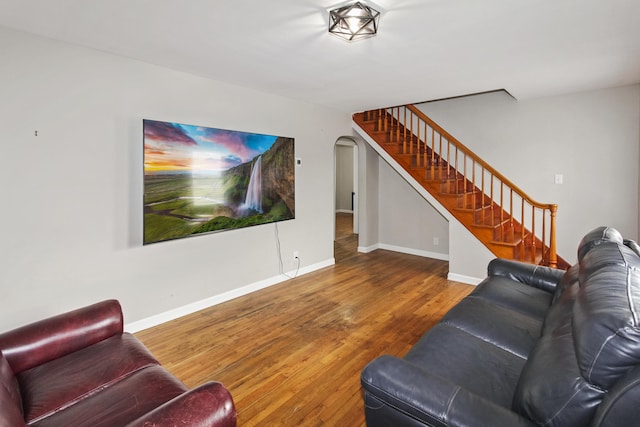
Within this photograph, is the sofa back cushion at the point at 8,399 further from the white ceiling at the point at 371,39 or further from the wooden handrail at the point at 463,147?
the wooden handrail at the point at 463,147

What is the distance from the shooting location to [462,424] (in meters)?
1.13

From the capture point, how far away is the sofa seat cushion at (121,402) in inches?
52.9

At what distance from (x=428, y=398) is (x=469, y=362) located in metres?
0.56

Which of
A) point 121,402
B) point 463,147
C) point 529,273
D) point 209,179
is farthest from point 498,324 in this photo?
point 463,147

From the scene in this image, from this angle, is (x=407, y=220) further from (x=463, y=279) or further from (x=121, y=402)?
(x=121, y=402)

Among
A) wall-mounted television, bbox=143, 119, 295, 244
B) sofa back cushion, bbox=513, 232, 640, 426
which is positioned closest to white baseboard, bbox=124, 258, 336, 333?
wall-mounted television, bbox=143, 119, 295, 244

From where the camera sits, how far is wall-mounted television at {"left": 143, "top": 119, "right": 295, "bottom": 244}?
3.06 meters

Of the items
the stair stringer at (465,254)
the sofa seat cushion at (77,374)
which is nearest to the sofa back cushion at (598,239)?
the stair stringer at (465,254)

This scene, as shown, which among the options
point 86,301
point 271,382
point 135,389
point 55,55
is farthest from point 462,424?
point 55,55

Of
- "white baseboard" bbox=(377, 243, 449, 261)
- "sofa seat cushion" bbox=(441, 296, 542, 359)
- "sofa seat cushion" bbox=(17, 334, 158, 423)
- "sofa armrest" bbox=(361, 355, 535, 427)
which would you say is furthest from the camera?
"white baseboard" bbox=(377, 243, 449, 261)

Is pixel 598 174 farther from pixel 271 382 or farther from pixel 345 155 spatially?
pixel 345 155

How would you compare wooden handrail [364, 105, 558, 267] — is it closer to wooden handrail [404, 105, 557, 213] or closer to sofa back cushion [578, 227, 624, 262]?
wooden handrail [404, 105, 557, 213]

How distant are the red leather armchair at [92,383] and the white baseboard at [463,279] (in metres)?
3.88

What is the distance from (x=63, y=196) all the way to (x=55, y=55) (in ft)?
3.49
